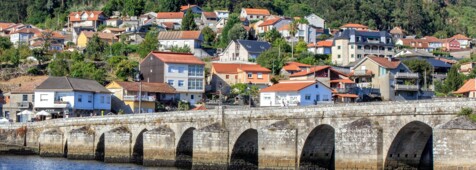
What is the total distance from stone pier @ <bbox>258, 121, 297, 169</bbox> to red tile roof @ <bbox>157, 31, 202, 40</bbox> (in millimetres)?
74675

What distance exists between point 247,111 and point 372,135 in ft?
40.9

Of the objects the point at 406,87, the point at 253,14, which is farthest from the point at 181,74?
the point at 253,14

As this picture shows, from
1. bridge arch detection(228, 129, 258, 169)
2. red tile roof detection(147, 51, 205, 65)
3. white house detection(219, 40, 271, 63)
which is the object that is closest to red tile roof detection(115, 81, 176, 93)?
red tile roof detection(147, 51, 205, 65)

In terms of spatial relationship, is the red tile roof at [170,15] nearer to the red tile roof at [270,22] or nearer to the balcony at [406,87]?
the red tile roof at [270,22]

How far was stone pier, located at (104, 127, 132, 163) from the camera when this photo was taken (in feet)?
208

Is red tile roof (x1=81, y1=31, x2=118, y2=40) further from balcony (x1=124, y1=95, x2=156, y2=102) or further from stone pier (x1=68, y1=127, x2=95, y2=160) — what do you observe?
stone pier (x1=68, y1=127, x2=95, y2=160)

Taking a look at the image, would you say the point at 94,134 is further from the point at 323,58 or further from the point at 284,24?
the point at 284,24

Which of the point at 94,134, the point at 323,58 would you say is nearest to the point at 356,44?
the point at 323,58

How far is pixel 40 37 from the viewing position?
13575cm

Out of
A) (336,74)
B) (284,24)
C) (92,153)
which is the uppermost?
(284,24)

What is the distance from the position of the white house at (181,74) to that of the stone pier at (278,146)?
44707 millimetres

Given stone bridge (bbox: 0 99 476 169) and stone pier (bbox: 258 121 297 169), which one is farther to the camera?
stone pier (bbox: 258 121 297 169)

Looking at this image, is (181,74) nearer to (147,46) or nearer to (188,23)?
(147,46)

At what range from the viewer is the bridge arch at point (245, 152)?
54.8m
